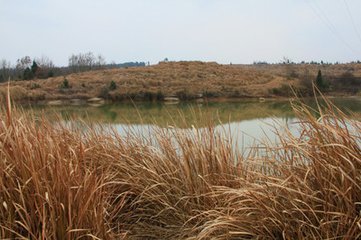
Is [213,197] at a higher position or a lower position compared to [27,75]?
lower

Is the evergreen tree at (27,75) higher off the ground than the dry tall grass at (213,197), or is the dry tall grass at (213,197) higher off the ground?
the evergreen tree at (27,75)

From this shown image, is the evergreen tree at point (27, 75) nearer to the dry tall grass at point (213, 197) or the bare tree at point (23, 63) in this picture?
the bare tree at point (23, 63)

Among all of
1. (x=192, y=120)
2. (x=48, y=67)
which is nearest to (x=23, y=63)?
(x=48, y=67)

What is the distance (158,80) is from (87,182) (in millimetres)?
40151

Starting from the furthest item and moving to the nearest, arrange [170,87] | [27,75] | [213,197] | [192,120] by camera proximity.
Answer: [27,75], [170,87], [192,120], [213,197]

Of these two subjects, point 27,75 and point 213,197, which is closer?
point 213,197

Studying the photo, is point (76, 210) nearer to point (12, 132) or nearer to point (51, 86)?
point (12, 132)

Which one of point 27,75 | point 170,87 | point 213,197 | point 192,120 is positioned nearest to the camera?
point 213,197

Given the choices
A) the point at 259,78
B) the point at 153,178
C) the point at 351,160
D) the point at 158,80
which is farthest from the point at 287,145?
the point at 259,78

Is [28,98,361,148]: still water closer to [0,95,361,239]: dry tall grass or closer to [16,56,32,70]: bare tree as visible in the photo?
[0,95,361,239]: dry tall grass

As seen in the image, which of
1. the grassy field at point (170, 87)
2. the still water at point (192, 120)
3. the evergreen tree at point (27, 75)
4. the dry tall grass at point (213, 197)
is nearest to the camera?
the dry tall grass at point (213, 197)

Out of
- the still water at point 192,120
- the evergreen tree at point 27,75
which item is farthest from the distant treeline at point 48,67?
the still water at point 192,120

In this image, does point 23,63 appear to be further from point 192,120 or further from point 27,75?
point 192,120

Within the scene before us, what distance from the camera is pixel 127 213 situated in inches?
108
